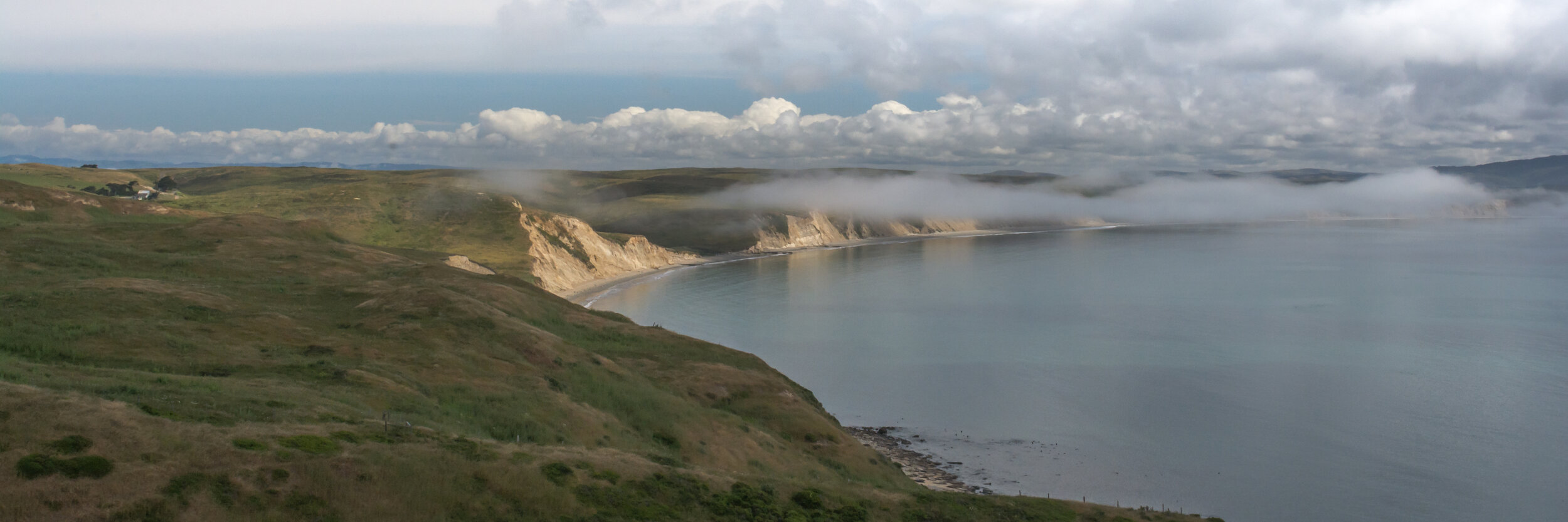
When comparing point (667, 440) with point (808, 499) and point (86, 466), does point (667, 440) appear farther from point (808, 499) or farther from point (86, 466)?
point (86, 466)

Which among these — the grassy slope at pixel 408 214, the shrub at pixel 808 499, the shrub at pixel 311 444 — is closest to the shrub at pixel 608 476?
the shrub at pixel 808 499

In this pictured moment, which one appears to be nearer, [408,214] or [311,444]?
[311,444]

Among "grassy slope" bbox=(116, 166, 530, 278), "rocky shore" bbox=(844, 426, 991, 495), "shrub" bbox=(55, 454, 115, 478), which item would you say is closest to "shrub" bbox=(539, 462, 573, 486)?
"shrub" bbox=(55, 454, 115, 478)

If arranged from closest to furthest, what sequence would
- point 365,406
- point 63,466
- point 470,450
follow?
point 63,466, point 470,450, point 365,406

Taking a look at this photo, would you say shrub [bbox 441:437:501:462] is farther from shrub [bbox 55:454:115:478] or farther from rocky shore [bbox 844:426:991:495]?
rocky shore [bbox 844:426:991:495]

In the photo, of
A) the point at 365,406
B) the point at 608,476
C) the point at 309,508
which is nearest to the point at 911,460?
the point at 608,476

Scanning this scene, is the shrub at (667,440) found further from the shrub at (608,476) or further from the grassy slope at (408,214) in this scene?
the grassy slope at (408,214)
